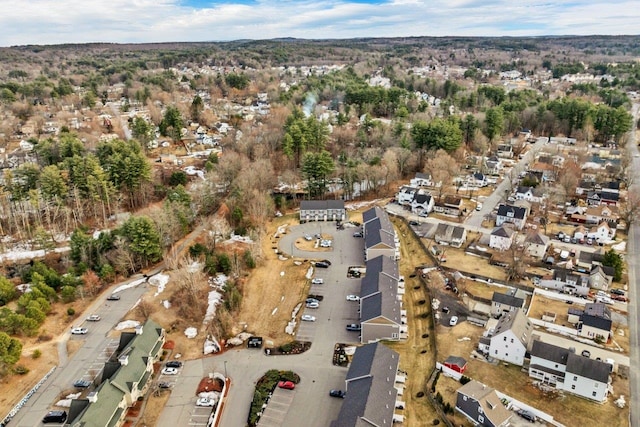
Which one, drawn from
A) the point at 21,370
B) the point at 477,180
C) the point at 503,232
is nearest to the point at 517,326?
the point at 503,232

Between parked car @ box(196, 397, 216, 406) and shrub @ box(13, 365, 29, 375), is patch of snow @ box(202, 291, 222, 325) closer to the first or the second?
parked car @ box(196, 397, 216, 406)

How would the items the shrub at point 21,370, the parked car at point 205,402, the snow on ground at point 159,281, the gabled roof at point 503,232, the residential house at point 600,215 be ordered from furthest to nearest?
the residential house at point 600,215 → the gabled roof at point 503,232 → the snow on ground at point 159,281 → the shrub at point 21,370 → the parked car at point 205,402

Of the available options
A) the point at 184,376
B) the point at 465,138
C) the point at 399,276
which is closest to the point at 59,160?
the point at 184,376

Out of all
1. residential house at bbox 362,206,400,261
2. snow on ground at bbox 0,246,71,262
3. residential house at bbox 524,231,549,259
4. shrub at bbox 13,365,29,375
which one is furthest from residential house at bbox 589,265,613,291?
snow on ground at bbox 0,246,71,262

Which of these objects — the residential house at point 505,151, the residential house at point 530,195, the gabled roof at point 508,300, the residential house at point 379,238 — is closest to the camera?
the gabled roof at point 508,300

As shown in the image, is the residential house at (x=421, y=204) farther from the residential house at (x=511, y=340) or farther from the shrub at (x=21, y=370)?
the shrub at (x=21, y=370)

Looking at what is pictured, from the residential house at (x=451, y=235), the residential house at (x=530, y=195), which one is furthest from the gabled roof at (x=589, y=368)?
the residential house at (x=530, y=195)

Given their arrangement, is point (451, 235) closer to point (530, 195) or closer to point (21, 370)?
point (530, 195)
